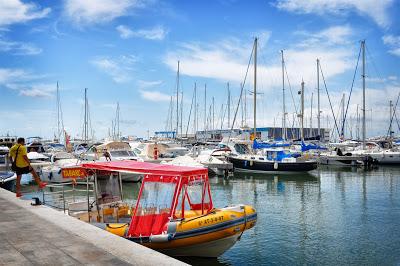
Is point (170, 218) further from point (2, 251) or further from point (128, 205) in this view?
point (2, 251)

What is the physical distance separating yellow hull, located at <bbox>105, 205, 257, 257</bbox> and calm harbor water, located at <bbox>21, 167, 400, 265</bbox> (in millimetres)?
684

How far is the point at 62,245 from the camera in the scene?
27.3 ft

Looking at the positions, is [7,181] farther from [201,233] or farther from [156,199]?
[201,233]

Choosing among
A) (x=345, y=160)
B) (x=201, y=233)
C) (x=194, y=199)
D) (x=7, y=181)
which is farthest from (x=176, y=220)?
(x=345, y=160)

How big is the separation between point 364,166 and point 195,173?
144ft

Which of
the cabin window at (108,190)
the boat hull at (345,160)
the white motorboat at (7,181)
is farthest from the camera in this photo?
the boat hull at (345,160)

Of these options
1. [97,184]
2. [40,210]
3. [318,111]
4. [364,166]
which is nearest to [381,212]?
[97,184]

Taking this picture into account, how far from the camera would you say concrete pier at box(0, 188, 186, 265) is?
7.32 meters

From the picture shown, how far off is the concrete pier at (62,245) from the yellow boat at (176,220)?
195 centimetres

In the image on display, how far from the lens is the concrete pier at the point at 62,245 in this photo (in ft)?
24.0

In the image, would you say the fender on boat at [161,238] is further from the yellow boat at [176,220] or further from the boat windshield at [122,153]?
the boat windshield at [122,153]

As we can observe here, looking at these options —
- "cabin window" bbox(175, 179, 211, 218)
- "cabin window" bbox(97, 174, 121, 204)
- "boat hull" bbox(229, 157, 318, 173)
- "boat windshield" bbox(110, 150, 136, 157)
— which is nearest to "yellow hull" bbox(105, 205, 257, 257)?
"cabin window" bbox(175, 179, 211, 218)

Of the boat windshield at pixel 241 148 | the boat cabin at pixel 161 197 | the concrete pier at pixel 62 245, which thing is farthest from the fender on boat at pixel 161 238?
the boat windshield at pixel 241 148

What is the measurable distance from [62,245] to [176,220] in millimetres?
4008
